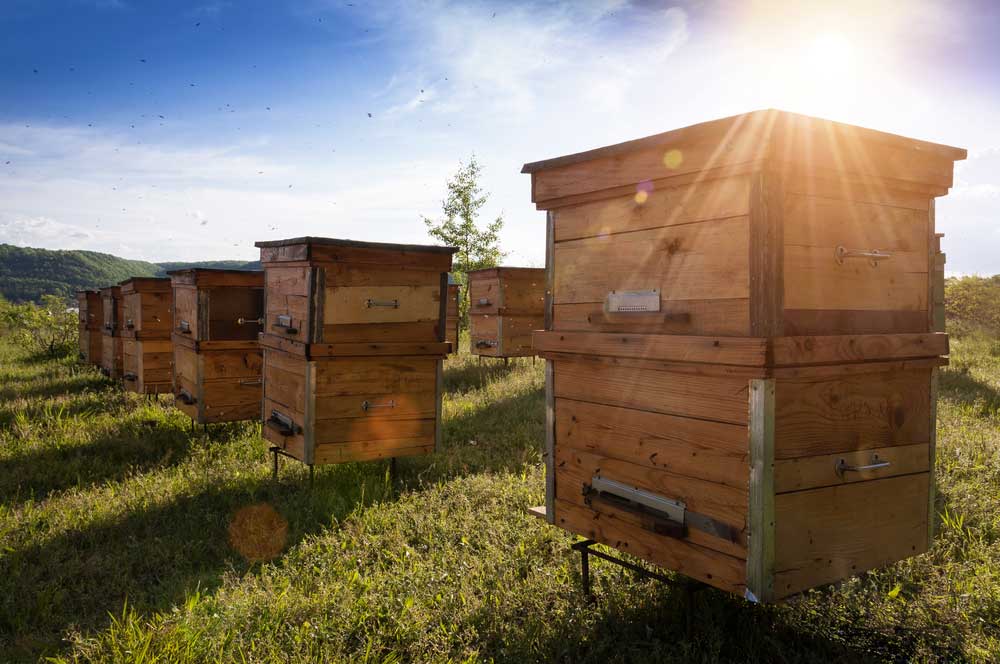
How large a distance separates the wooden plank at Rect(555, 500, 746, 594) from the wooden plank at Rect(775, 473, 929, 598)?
196 millimetres

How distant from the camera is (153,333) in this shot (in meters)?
9.52

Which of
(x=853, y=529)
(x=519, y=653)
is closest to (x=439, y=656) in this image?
(x=519, y=653)

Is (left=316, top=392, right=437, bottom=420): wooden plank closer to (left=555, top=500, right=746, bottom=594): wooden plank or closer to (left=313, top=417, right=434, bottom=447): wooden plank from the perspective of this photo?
(left=313, top=417, right=434, bottom=447): wooden plank

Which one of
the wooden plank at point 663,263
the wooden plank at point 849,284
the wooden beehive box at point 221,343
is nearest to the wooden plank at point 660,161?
the wooden plank at point 663,263

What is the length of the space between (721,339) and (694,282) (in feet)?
0.99

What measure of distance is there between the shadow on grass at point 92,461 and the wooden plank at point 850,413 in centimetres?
619

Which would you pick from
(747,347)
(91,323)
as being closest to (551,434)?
(747,347)

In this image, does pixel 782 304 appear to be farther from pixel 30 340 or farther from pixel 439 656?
pixel 30 340

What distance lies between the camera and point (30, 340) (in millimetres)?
20500

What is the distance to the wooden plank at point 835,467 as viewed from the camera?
2.74 metres

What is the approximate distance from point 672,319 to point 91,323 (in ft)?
46.7

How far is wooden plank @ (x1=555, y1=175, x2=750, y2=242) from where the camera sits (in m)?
2.73

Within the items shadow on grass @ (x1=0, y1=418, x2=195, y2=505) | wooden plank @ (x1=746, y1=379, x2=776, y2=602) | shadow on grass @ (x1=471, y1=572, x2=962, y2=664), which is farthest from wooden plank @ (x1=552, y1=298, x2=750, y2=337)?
shadow on grass @ (x1=0, y1=418, x2=195, y2=505)

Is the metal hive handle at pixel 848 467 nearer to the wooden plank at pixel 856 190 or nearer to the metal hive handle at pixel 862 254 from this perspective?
the metal hive handle at pixel 862 254
